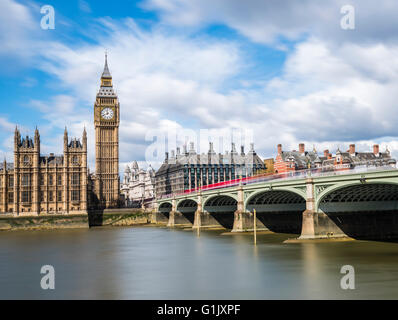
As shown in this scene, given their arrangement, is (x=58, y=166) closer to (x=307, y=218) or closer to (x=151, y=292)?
(x=307, y=218)

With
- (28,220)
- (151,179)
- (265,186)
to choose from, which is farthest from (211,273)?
(151,179)

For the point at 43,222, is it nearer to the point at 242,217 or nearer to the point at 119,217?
the point at 119,217

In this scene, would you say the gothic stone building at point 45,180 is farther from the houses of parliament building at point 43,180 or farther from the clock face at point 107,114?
the clock face at point 107,114

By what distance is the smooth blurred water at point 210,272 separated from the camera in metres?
26.2

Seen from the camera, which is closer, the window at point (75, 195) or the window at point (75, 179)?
the window at point (75, 195)

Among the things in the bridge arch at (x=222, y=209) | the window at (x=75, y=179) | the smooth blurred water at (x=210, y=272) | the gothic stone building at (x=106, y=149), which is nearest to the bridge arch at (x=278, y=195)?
the smooth blurred water at (x=210, y=272)

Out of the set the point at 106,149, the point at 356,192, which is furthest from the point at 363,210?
the point at 106,149

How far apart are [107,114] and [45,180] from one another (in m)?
35.3

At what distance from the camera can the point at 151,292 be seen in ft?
87.6

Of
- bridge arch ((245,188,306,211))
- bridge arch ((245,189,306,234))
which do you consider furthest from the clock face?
bridge arch ((245,188,306,211))

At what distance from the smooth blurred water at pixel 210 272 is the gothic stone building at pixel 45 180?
64962 mm

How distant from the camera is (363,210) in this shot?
52.5 meters

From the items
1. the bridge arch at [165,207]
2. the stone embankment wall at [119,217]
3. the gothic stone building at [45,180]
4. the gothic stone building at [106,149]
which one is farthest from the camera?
the gothic stone building at [106,149]
